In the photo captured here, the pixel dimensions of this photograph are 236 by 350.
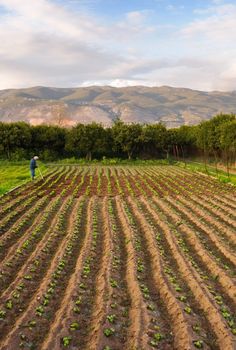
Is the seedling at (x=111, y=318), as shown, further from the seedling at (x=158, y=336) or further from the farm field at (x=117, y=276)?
the seedling at (x=158, y=336)

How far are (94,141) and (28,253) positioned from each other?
1707 inches

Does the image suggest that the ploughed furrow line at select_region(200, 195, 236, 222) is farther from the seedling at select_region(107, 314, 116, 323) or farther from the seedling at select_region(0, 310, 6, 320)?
the seedling at select_region(0, 310, 6, 320)

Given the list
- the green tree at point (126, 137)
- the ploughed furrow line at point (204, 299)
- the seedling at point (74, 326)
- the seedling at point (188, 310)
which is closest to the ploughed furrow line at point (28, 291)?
the seedling at point (74, 326)

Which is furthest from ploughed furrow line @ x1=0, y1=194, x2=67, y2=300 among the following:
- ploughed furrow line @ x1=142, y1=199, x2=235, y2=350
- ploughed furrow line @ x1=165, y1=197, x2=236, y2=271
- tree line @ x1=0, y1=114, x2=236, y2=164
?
tree line @ x1=0, y1=114, x2=236, y2=164

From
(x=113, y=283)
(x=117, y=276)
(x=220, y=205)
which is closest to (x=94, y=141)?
(x=220, y=205)

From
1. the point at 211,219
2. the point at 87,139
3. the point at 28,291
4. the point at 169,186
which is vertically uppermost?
the point at 87,139

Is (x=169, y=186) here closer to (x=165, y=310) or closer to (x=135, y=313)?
(x=165, y=310)

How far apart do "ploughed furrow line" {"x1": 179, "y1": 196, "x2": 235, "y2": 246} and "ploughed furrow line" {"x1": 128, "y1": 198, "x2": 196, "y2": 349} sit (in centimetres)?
281

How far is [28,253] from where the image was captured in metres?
11.2

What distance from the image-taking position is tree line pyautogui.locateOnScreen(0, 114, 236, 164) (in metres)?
50.9

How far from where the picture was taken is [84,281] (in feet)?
29.7

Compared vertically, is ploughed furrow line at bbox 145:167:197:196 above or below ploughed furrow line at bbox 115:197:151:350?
above

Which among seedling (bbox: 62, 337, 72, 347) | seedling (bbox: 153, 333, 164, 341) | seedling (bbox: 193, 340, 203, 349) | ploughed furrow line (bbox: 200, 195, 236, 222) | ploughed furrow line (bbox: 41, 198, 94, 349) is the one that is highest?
A: ploughed furrow line (bbox: 200, 195, 236, 222)

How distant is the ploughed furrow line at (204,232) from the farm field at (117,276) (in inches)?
1.5
